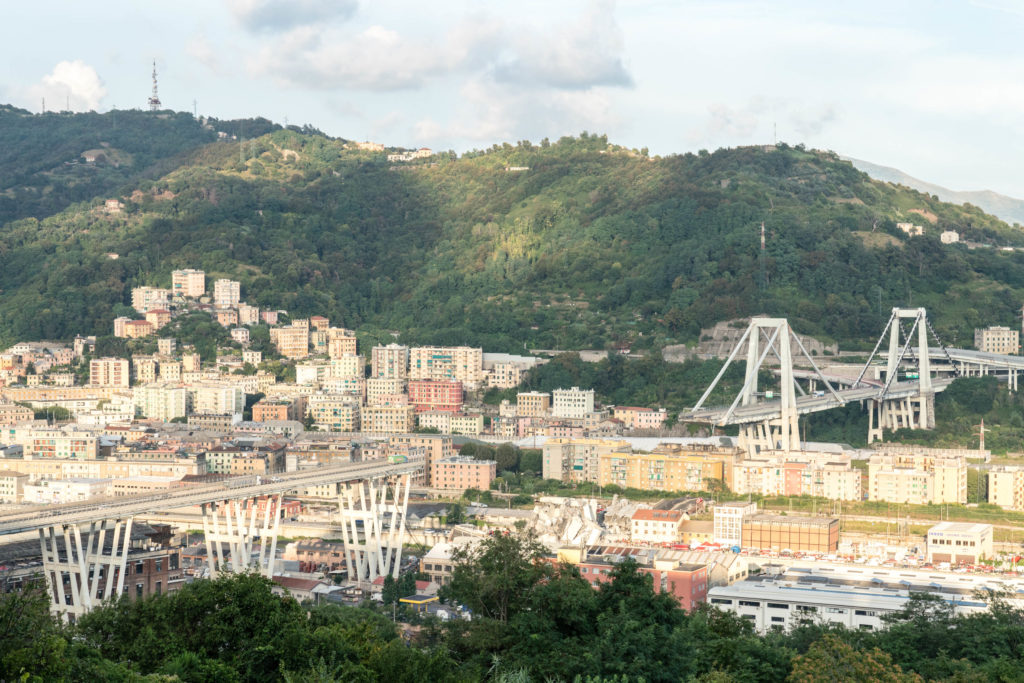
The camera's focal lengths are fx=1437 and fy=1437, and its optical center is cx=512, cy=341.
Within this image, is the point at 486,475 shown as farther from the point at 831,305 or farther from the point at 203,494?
the point at 831,305

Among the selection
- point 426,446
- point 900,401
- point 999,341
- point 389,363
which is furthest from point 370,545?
point 999,341

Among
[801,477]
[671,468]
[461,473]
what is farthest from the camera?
[461,473]

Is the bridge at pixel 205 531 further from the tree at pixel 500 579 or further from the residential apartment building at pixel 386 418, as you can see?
the residential apartment building at pixel 386 418

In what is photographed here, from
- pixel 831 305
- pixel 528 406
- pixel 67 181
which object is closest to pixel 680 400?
pixel 528 406

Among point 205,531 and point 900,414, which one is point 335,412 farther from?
point 205,531

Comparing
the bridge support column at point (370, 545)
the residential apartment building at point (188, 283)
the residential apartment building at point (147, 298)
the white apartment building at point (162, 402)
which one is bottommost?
the bridge support column at point (370, 545)

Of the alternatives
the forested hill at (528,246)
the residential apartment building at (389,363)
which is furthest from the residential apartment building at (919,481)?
the residential apartment building at (389,363)

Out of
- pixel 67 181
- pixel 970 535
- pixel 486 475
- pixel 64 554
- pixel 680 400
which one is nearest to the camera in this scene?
pixel 64 554
